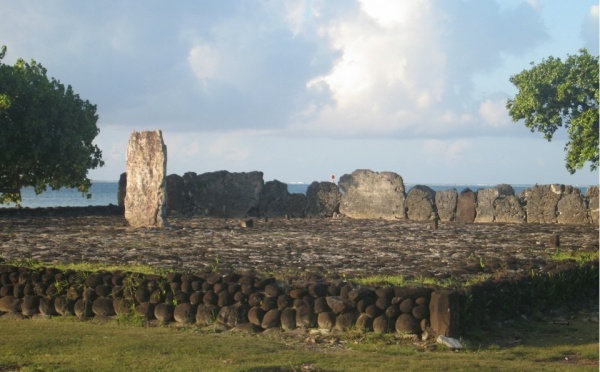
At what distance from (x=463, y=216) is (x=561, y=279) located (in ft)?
47.4

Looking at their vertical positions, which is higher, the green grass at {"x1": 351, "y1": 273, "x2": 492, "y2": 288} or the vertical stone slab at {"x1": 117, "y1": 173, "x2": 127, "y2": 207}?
the vertical stone slab at {"x1": 117, "y1": 173, "x2": 127, "y2": 207}

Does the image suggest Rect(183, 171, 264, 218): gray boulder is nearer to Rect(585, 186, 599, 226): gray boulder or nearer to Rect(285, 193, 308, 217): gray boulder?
Rect(285, 193, 308, 217): gray boulder

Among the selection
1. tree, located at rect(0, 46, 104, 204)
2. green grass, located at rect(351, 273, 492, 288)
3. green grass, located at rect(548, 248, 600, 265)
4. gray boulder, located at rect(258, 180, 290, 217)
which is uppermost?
tree, located at rect(0, 46, 104, 204)

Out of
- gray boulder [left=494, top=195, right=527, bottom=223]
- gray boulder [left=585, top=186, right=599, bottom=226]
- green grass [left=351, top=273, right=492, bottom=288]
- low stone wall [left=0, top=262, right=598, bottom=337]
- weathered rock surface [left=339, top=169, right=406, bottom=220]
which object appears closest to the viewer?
low stone wall [left=0, top=262, right=598, bottom=337]

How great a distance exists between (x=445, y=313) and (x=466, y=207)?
17.9 meters

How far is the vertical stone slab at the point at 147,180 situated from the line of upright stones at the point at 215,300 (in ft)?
31.7

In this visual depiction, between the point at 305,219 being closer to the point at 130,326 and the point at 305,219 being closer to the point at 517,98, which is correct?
the point at 517,98

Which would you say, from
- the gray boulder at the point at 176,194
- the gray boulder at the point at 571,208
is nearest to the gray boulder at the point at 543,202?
the gray boulder at the point at 571,208

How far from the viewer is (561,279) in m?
13.2

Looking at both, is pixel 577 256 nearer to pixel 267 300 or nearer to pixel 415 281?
pixel 415 281

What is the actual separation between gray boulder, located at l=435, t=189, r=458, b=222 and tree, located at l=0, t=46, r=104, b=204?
430 inches

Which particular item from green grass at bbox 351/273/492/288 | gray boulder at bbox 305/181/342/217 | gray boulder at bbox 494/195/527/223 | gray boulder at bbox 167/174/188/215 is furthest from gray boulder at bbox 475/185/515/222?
green grass at bbox 351/273/492/288

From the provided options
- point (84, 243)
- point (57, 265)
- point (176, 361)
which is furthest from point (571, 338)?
point (84, 243)

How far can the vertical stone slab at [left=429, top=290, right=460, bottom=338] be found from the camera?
33.4 feet
